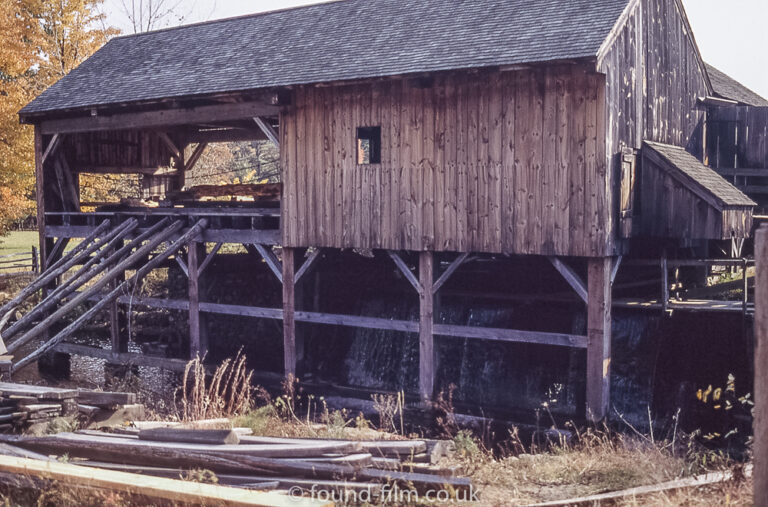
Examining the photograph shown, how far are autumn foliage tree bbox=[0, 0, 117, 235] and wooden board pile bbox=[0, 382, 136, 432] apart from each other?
46.9ft

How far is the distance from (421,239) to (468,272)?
4277 mm

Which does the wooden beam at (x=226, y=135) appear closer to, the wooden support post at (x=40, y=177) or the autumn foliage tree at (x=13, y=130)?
the wooden support post at (x=40, y=177)

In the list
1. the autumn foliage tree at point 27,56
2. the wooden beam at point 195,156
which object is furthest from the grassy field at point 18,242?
the wooden beam at point 195,156

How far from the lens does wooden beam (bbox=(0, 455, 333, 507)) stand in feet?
18.1

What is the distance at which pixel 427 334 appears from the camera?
13.3 meters

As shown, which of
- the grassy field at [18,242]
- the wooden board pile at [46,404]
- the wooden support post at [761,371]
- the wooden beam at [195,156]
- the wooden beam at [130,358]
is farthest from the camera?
the grassy field at [18,242]

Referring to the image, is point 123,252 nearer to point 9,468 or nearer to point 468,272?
point 468,272

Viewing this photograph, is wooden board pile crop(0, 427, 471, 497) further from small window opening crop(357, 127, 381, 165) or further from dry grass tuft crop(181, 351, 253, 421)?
small window opening crop(357, 127, 381, 165)

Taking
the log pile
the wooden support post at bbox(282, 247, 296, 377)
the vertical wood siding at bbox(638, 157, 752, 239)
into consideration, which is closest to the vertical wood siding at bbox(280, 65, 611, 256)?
the wooden support post at bbox(282, 247, 296, 377)

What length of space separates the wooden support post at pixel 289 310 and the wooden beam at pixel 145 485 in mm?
8137

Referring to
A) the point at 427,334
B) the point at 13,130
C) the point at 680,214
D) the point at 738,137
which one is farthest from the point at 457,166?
the point at 13,130

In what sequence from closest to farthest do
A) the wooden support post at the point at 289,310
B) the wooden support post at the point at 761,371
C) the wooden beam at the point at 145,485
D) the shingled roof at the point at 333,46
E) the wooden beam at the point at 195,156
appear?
the wooden support post at the point at 761,371, the wooden beam at the point at 145,485, the shingled roof at the point at 333,46, the wooden support post at the point at 289,310, the wooden beam at the point at 195,156

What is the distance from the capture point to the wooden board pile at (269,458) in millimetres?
6242

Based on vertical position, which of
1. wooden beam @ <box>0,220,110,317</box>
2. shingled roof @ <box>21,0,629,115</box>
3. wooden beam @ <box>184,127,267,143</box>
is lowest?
wooden beam @ <box>0,220,110,317</box>
